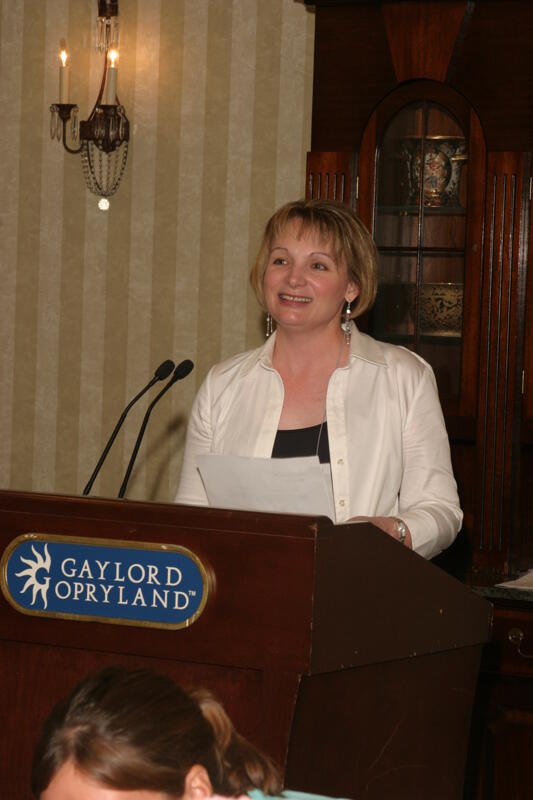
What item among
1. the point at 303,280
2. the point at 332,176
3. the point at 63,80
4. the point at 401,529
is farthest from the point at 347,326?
the point at 63,80

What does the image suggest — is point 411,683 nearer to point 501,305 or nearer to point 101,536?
point 101,536

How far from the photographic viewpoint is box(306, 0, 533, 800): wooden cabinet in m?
2.99

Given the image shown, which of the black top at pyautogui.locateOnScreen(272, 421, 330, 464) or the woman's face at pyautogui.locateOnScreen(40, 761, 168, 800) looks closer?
the woman's face at pyautogui.locateOnScreen(40, 761, 168, 800)

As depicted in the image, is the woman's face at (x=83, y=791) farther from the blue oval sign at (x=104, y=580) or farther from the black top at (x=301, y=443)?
the black top at (x=301, y=443)

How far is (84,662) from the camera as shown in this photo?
1.53 metres

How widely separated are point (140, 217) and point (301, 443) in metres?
1.67

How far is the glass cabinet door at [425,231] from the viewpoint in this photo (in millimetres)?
3059

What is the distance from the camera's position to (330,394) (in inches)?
86.4

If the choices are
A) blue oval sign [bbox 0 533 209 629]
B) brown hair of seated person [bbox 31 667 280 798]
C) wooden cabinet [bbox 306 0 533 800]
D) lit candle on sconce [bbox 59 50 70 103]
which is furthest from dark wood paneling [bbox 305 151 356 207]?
brown hair of seated person [bbox 31 667 280 798]

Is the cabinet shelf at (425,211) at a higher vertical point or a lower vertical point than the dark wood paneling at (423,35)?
lower

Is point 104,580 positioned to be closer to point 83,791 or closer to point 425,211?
point 83,791

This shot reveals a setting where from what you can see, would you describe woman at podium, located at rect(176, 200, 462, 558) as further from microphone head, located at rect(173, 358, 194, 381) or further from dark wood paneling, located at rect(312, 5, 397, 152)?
dark wood paneling, located at rect(312, 5, 397, 152)

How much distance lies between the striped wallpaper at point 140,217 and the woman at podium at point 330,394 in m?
1.30

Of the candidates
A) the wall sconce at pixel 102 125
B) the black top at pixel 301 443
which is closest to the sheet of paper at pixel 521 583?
the black top at pixel 301 443
